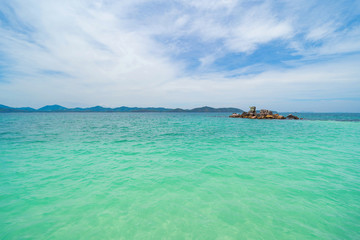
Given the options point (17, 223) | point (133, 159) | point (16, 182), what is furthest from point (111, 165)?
point (17, 223)

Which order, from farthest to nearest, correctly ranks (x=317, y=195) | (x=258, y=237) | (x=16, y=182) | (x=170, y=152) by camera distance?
(x=170, y=152) → (x=16, y=182) → (x=317, y=195) → (x=258, y=237)

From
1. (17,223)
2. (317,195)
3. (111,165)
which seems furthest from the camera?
(111,165)

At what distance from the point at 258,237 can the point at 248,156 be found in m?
7.62

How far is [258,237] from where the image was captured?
3.74m

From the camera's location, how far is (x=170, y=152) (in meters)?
11.9

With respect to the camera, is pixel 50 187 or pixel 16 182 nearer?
pixel 50 187

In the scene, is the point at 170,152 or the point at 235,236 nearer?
the point at 235,236

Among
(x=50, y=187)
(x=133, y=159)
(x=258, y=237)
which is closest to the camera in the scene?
(x=258, y=237)

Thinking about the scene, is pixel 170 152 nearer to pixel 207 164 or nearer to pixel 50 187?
pixel 207 164

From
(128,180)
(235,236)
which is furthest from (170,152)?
(235,236)

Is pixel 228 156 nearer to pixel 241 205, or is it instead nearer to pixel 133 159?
pixel 241 205

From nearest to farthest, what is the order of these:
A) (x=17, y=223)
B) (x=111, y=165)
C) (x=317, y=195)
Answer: (x=17, y=223), (x=317, y=195), (x=111, y=165)

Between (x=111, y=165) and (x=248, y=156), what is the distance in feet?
30.5

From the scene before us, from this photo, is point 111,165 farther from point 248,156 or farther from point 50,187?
point 248,156
